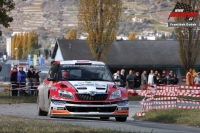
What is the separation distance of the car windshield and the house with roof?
64.6 meters

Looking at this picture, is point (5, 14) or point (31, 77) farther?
point (31, 77)

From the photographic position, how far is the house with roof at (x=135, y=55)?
85812 millimetres

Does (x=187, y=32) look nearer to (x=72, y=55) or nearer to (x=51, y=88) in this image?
(x=72, y=55)

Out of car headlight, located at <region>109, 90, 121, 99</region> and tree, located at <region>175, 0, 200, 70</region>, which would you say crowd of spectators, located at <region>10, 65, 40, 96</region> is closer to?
car headlight, located at <region>109, 90, 121, 99</region>

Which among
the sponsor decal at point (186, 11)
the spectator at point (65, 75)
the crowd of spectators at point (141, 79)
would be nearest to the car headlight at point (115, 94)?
the spectator at point (65, 75)

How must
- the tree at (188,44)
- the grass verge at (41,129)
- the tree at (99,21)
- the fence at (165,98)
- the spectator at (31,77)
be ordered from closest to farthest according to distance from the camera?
the grass verge at (41,129), the fence at (165,98), the spectator at (31,77), the tree at (188,44), the tree at (99,21)

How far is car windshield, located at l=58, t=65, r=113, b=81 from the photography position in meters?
19.5

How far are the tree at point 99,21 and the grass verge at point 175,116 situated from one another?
150 feet

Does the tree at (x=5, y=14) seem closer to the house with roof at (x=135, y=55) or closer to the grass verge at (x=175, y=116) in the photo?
the grass verge at (x=175, y=116)

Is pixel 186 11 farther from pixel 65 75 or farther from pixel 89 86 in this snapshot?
pixel 89 86

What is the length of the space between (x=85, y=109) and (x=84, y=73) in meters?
1.50

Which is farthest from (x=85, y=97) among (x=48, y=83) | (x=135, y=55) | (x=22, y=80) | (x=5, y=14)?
(x=135, y=55)

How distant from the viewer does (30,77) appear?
122 ft

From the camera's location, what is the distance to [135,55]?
8806cm
